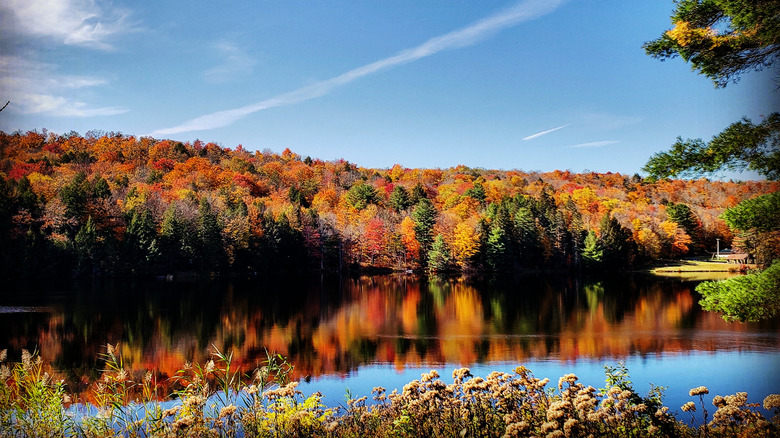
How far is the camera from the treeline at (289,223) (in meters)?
44.7

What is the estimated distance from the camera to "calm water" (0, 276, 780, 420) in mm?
12695

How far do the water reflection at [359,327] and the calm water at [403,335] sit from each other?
0.05m

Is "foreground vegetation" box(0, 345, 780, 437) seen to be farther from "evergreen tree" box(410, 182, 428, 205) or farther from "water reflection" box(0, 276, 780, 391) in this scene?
"evergreen tree" box(410, 182, 428, 205)

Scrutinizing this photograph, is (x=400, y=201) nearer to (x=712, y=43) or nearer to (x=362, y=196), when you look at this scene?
(x=362, y=196)

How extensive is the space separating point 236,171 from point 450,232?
40.0 metres

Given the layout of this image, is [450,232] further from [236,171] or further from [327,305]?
[236,171]

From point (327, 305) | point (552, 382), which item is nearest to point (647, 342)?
point (552, 382)

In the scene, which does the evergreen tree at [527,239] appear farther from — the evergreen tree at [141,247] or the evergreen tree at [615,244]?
the evergreen tree at [141,247]

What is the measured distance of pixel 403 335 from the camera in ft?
61.0

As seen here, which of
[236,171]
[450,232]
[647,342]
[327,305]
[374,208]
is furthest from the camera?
[236,171]

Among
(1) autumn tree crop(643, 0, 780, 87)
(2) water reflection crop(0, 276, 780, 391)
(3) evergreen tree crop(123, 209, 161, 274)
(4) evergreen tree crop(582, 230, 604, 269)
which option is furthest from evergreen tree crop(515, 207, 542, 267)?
(1) autumn tree crop(643, 0, 780, 87)

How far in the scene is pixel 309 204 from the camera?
75375mm

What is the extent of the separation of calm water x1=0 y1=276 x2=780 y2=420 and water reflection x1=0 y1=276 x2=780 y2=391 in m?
0.05

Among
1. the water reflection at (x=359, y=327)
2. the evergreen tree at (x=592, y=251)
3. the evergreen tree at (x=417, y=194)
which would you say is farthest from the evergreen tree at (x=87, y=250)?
the evergreen tree at (x=592, y=251)
